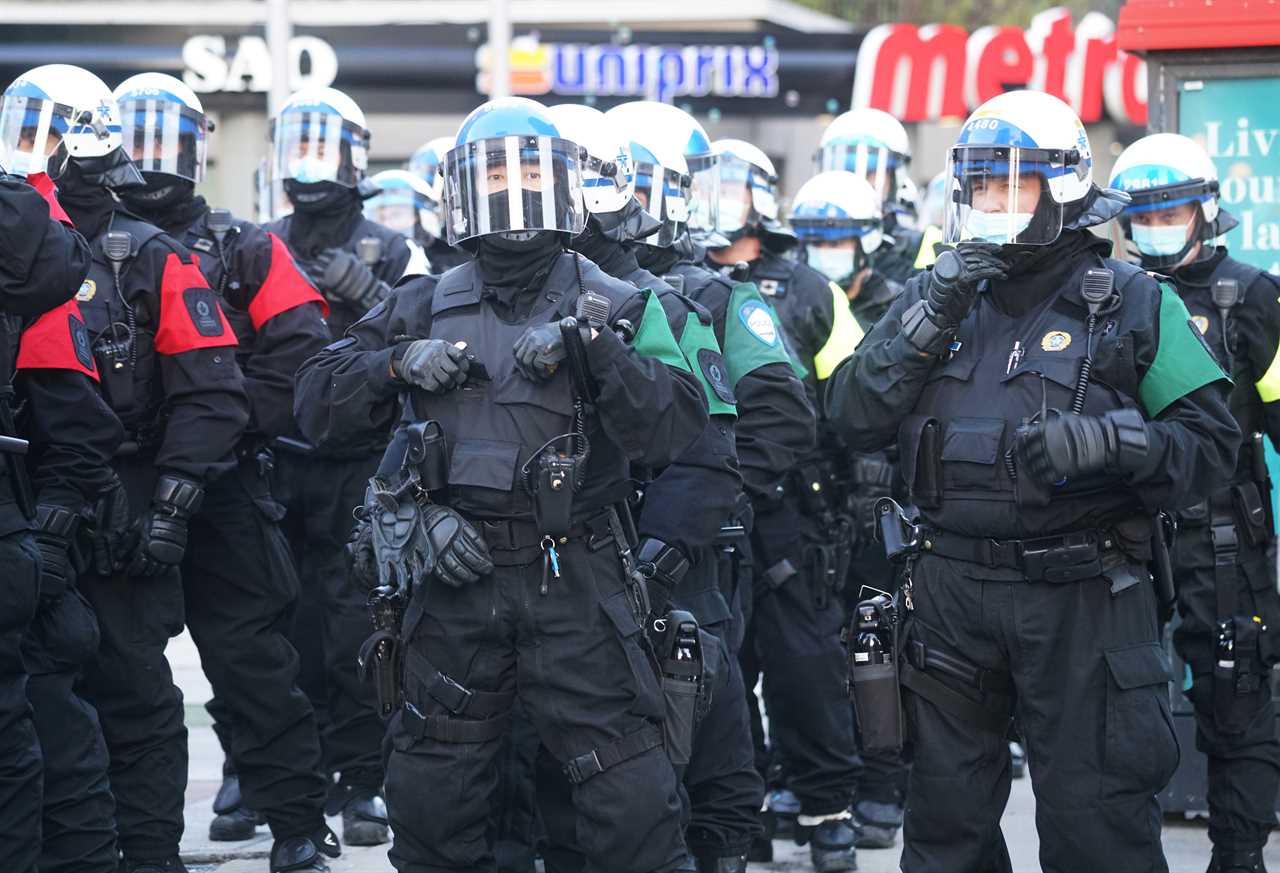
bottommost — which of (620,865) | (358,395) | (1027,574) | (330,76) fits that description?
(620,865)

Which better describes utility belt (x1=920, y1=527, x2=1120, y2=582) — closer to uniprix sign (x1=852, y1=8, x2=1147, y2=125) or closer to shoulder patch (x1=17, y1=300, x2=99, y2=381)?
shoulder patch (x1=17, y1=300, x2=99, y2=381)

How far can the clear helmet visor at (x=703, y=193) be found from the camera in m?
6.48

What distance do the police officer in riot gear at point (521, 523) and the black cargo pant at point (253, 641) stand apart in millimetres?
1360

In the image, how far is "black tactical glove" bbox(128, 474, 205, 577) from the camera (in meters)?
5.57

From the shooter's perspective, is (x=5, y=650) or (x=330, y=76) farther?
(x=330, y=76)

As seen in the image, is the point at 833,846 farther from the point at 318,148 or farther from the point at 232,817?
the point at 318,148

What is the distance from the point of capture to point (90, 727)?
5.27m

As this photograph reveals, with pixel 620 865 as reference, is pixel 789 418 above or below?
above

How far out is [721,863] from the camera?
566 centimetres

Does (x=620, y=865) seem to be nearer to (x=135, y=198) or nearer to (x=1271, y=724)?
(x=1271, y=724)

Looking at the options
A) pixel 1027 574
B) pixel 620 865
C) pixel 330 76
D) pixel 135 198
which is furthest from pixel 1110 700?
pixel 330 76

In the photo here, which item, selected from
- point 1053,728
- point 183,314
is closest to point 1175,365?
point 1053,728

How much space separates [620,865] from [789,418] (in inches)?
70.2

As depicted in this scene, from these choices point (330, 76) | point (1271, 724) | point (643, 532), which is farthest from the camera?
point (330, 76)
